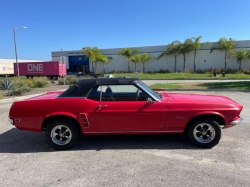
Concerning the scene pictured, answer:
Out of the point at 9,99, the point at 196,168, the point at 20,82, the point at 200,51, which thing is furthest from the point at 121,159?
the point at 200,51

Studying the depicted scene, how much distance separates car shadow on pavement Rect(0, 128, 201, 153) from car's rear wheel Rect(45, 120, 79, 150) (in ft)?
0.57

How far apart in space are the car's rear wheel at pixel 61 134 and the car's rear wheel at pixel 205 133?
2.45 meters

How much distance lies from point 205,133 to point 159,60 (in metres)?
43.6

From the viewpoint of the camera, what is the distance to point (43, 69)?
105 ft

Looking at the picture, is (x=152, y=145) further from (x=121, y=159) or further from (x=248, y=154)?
(x=248, y=154)

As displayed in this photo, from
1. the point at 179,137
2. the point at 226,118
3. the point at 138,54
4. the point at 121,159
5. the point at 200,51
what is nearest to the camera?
the point at 121,159

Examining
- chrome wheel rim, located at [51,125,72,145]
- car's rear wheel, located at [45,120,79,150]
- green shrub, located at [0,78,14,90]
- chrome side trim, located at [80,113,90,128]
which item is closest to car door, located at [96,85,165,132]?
chrome side trim, located at [80,113,90,128]

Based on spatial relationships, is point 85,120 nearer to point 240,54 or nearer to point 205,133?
point 205,133

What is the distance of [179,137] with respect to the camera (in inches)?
190

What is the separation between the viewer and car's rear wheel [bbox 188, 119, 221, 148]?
411 cm

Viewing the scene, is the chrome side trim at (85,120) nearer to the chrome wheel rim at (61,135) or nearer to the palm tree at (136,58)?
the chrome wheel rim at (61,135)

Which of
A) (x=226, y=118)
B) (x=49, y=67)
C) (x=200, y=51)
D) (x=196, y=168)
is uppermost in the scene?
(x=200, y=51)

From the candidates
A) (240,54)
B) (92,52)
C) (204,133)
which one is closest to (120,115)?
(204,133)

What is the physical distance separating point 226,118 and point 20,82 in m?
15.8
